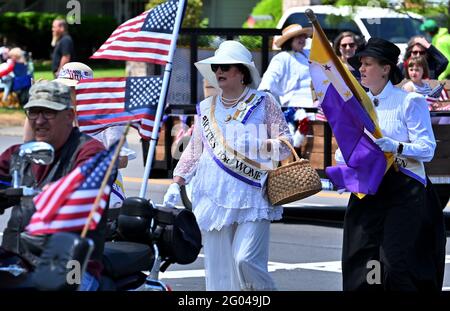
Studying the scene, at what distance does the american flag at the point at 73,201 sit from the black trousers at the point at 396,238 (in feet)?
9.46

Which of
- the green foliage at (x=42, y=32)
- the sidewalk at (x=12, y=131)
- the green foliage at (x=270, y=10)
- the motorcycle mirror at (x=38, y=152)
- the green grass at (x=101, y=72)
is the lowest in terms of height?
the green grass at (x=101, y=72)

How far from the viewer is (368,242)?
7.48 meters

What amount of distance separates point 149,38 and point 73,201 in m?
3.42

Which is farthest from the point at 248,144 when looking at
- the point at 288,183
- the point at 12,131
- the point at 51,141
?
the point at 12,131

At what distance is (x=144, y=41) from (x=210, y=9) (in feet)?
118

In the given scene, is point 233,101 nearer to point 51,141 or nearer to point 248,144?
point 248,144

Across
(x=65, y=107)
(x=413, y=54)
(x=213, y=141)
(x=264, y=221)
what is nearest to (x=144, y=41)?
(x=213, y=141)

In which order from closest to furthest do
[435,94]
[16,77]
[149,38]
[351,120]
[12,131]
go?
[351,120] → [149,38] → [435,94] → [12,131] → [16,77]

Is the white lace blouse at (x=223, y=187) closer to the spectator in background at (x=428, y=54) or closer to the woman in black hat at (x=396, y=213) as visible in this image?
the woman in black hat at (x=396, y=213)

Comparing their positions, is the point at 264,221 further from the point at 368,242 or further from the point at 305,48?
the point at 305,48

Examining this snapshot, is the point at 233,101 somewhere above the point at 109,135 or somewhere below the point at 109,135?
above

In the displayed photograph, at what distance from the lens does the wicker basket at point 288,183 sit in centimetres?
763

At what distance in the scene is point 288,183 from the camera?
25.1ft

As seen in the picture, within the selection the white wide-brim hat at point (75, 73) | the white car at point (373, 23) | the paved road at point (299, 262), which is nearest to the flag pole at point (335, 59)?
the white wide-brim hat at point (75, 73)
